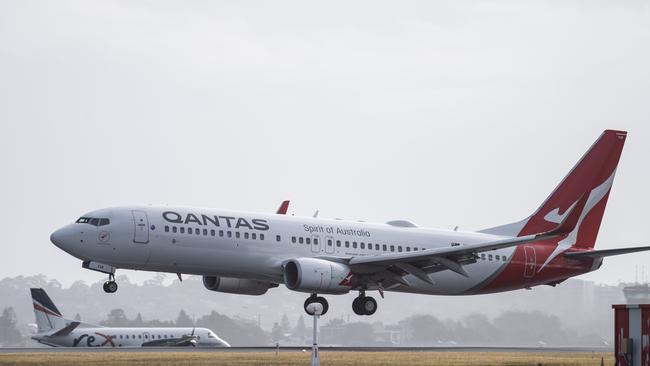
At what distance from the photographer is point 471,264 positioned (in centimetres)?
6256

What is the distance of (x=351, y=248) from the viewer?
59.8 meters

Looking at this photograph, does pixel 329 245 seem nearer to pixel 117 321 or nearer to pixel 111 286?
pixel 111 286

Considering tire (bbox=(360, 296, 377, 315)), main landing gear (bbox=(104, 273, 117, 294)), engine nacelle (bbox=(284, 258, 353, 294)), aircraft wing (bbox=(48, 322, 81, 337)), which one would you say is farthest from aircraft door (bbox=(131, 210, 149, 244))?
aircraft wing (bbox=(48, 322, 81, 337))

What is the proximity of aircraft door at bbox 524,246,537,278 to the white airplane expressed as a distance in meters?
29.7

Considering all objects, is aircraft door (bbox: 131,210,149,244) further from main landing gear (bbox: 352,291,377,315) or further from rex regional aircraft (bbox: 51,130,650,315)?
main landing gear (bbox: 352,291,377,315)

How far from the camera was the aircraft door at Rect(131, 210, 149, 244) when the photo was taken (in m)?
54.5

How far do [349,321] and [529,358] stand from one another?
88494mm

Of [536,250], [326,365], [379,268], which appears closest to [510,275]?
[536,250]

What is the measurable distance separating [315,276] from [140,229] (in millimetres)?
7998

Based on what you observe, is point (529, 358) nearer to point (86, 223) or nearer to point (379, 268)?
point (379, 268)

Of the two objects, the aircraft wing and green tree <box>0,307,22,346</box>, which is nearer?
the aircraft wing

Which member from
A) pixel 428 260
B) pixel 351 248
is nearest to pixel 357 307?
pixel 351 248

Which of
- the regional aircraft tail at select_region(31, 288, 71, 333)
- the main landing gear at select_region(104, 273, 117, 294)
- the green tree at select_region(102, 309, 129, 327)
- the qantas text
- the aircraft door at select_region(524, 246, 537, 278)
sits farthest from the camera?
the green tree at select_region(102, 309, 129, 327)

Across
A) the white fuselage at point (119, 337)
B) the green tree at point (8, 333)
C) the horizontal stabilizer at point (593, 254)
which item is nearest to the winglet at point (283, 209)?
the horizontal stabilizer at point (593, 254)
